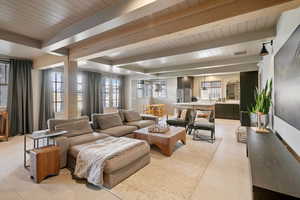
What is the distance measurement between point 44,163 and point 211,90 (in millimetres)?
8888

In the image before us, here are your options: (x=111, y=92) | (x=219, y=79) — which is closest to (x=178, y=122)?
(x=111, y=92)

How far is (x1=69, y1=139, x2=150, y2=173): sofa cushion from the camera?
1.98 m

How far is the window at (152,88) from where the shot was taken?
31.0 feet

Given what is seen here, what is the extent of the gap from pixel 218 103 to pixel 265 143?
6152 mm

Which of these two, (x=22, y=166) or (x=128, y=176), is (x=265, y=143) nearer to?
(x=128, y=176)

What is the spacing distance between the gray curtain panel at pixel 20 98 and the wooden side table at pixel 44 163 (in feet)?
11.2

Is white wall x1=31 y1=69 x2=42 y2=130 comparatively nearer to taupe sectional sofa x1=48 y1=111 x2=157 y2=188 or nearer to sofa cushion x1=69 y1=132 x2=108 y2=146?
taupe sectional sofa x1=48 y1=111 x2=157 y2=188

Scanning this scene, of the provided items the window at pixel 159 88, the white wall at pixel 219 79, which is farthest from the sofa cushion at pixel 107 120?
the white wall at pixel 219 79

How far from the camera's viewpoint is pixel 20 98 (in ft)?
15.1

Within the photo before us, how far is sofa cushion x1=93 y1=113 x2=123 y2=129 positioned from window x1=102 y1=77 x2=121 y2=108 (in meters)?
3.57

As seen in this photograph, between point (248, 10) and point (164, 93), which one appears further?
point (164, 93)

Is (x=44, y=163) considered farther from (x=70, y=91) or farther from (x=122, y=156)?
(x=70, y=91)

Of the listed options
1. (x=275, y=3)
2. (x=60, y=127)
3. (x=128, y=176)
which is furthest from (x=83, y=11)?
(x=128, y=176)

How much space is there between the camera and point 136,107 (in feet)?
28.9
